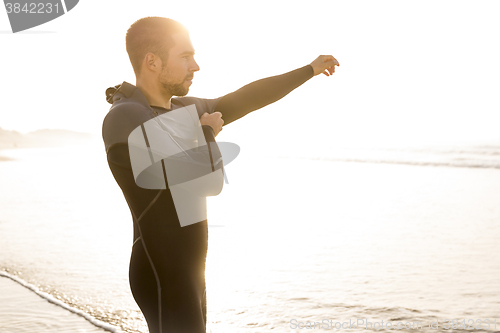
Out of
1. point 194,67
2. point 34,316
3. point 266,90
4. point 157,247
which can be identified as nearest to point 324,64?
point 266,90

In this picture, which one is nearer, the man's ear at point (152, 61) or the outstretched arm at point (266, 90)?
the man's ear at point (152, 61)

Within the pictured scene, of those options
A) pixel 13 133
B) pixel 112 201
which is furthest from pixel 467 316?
pixel 13 133

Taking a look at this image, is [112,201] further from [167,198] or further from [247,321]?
[167,198]

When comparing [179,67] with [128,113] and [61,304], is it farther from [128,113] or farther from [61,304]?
[61,304]

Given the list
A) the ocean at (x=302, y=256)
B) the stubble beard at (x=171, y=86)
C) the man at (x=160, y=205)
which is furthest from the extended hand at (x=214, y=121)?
the ocean at (x=302, y=256)

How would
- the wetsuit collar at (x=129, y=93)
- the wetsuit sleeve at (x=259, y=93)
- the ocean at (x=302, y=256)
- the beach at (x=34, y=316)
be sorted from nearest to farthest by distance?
1. the wetsuit collar at (x=129, y=93)
2. the wetsuit sleeve at (x=259, y=93)
3. the beach at (x=34, y=316)
4. the ocean at (x=302, y=256)

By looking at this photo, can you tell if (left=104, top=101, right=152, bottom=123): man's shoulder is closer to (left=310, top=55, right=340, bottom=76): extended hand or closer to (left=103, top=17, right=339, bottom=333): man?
(left=103, top=17, right=339, bottom=333): man

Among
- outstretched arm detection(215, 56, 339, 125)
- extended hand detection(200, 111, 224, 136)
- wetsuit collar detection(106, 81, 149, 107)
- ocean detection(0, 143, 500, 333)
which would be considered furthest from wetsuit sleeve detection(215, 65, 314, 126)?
ocean detection(0, 143, 500, 333)

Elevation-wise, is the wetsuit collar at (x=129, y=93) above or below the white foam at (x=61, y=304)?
above

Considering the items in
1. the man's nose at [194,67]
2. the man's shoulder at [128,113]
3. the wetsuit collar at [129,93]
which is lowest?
the man's shoulder at [128,113]

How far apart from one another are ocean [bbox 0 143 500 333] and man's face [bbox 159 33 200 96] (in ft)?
8.73

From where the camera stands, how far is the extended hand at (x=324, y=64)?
2.40 m

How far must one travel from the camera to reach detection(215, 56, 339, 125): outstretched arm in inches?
90.7

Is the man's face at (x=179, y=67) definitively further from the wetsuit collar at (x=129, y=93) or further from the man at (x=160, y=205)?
the wetsuit collar at (x=129, y=93)
